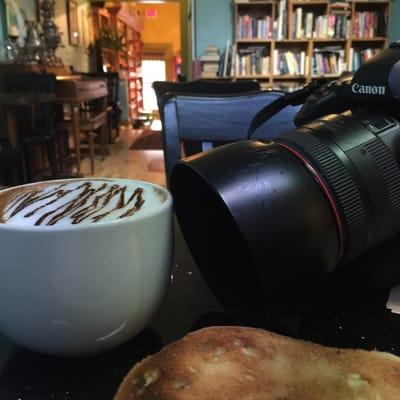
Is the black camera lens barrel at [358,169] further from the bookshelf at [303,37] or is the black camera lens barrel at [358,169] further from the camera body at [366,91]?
the bookshelf at [303,37]

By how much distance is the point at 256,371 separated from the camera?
0.87 feet

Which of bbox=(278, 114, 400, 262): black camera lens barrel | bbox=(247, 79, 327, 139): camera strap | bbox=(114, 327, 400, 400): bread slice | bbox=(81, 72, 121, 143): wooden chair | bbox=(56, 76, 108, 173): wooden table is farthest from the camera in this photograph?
bbox=(81, 72, 121, 143): wooden chair

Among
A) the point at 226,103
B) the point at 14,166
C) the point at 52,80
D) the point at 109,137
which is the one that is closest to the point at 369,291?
the point at 226,103

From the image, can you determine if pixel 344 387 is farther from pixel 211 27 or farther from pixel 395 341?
pixel 211 27

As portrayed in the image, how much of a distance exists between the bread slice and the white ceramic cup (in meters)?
0.04

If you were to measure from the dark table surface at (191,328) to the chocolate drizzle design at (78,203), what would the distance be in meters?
0.10

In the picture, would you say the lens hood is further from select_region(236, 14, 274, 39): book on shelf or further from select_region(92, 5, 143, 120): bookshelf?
select_region(92, 5, 143, 120): bookshelf

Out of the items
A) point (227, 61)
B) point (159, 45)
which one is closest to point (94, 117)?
point (227, 61)

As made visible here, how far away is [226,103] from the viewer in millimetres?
788

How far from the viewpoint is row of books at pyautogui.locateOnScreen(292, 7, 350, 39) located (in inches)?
130

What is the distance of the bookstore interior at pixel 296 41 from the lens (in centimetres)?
330

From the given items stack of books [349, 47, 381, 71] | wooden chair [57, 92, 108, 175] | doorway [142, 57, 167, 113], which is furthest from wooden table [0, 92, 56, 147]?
doorway [142, 57, 167, 113]

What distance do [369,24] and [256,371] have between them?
144 inches

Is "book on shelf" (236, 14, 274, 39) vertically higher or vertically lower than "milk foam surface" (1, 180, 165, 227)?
higher
